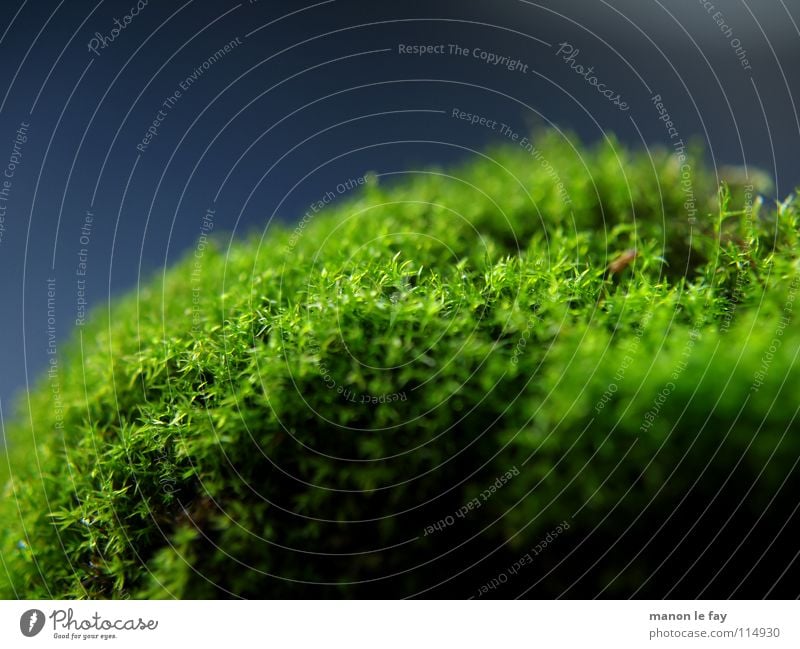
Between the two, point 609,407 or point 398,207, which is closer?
point 609,407

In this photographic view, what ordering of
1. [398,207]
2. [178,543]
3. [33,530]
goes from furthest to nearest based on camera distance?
[398,207] < [33,530] < [178,543]

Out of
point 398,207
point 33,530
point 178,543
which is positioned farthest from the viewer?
point 398,207

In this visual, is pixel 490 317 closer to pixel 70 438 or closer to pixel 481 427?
pixel 481 427

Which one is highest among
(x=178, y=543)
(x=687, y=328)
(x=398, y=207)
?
(x=398, y=207)

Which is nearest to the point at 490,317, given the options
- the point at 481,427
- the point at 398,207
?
the point at 481,427
